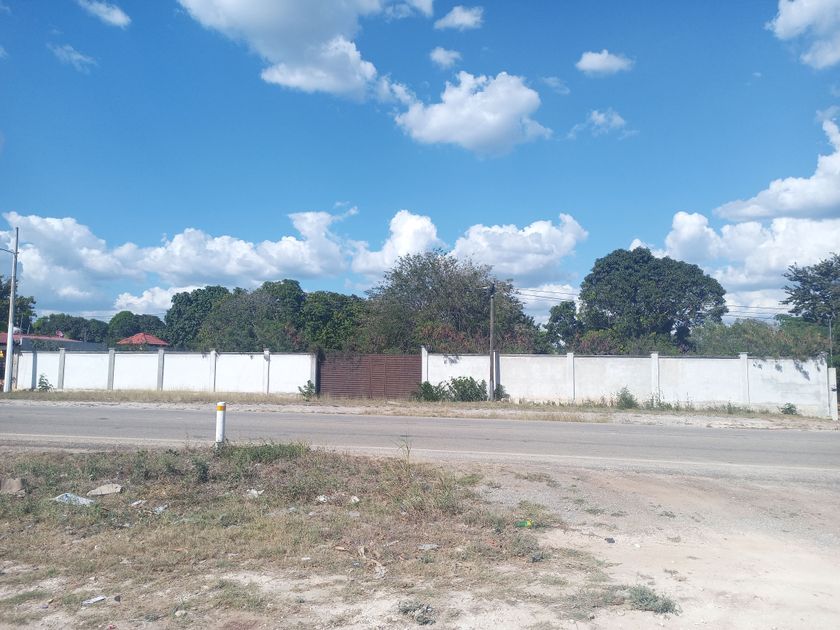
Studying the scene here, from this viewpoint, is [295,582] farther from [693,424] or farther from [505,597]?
[693,424]

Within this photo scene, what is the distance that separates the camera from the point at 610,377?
1202 inches

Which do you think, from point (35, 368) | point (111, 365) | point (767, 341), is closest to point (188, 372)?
point (111, 365)

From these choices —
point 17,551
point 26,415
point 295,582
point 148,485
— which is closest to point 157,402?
point 26,415

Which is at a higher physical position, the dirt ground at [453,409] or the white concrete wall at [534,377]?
the white concrete wall at [534,377]

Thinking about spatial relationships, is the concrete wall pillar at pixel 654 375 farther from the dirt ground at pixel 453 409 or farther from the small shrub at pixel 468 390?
the small shrub at pixel 468 390

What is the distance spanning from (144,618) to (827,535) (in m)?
6.99

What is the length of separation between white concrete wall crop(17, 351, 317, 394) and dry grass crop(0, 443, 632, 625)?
924 inches

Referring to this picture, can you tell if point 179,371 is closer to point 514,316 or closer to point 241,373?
point 241,373

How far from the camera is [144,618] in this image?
4.73 metres

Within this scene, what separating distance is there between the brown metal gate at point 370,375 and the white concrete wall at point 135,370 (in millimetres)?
9487

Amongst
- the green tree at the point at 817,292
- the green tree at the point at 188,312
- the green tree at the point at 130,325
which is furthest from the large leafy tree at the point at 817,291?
the green tree at the point at 130,325

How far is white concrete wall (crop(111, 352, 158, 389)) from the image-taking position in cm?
3544

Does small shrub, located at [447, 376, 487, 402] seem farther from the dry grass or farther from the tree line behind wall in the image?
the dry grass

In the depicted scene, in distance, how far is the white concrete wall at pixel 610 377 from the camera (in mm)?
30125
